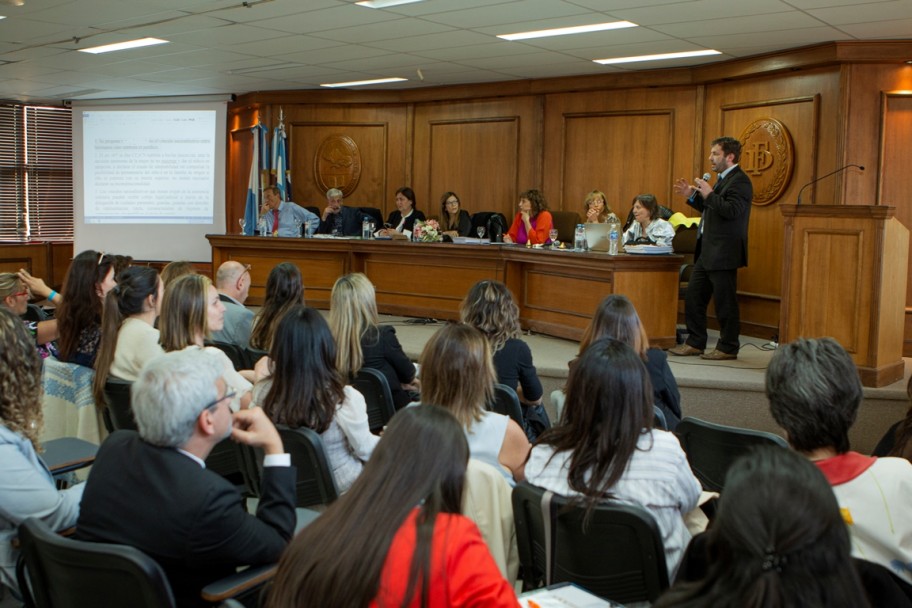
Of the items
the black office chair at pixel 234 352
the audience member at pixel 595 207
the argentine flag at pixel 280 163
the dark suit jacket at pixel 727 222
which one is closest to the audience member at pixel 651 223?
the dark suit jacket at pixel 727 222

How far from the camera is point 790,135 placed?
7.91m

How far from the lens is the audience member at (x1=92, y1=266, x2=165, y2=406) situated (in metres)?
3.66

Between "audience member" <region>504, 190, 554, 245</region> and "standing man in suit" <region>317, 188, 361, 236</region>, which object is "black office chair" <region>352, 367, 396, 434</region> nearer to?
"audience member" <region>504, 190, 554, 245</region>

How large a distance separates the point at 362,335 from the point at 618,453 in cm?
207

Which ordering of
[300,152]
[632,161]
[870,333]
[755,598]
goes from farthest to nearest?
1. [300,152]
2. [632,161]
3. [870,333]
4. [755,598]

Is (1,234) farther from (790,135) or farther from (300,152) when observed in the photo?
(790,135)

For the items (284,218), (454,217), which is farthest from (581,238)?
(284,218)

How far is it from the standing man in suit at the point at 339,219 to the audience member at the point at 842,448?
27.3ft

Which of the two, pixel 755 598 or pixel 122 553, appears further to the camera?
pixel 122 553

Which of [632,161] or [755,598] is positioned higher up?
[632,161]

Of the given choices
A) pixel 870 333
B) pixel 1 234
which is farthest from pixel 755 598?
pixel 1 234

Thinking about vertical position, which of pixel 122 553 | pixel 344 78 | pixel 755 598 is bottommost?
pixel 122 553

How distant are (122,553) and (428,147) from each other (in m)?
9.86

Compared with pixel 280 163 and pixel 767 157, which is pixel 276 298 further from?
pixel 280 163
